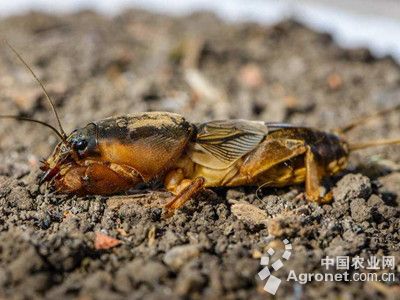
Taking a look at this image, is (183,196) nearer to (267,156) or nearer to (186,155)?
(186,155)

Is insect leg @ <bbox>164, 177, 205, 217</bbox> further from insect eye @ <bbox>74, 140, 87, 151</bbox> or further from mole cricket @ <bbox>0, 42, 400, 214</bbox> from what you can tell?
insect eye @ <bbox>74, 140, 87, 151</bbox>

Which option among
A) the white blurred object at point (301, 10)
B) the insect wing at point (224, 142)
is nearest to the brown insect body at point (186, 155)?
the insect wing at point (224, 142)

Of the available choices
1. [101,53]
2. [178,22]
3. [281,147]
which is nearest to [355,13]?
Answer: [178,22]


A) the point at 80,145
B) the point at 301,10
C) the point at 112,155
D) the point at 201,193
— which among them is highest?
the point at 80,145

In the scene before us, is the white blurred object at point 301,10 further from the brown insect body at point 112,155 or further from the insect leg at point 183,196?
the insect leg at point 183,196

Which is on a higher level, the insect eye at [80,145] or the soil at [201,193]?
the insect eye at [80,145]

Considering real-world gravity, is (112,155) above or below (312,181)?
above

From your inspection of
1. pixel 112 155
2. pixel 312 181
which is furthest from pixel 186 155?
pixel 312 181
